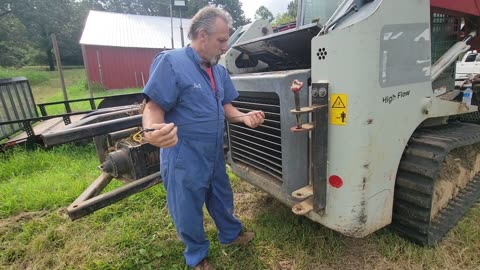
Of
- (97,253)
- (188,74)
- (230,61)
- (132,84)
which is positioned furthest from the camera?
(132,84)

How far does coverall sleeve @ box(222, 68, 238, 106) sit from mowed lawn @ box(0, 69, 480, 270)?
1184 mm

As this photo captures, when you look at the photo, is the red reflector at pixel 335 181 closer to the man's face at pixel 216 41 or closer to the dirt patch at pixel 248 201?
the man's face at pixel 216 41

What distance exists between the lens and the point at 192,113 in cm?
189

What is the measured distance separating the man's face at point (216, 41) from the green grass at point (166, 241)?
59.4 inches

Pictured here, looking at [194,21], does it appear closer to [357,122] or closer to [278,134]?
[278,134]

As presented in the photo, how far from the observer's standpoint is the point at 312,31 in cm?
202

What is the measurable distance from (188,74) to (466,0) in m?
2.15

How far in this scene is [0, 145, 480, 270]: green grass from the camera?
2.23 m

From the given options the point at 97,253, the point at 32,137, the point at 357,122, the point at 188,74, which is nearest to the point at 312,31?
the point at 357,122

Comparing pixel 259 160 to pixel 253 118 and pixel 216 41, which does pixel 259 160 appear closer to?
pixel 253 118

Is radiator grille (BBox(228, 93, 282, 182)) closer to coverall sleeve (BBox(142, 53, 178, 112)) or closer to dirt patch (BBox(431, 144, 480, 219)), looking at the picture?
coverall sleeve (BBox(142, 53, 178, 112))

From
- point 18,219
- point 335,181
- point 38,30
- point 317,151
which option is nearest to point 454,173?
point 335,181

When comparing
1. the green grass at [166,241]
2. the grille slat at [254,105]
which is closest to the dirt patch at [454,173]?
the green grass at [166,241]

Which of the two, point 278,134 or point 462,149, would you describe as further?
point 462,149
